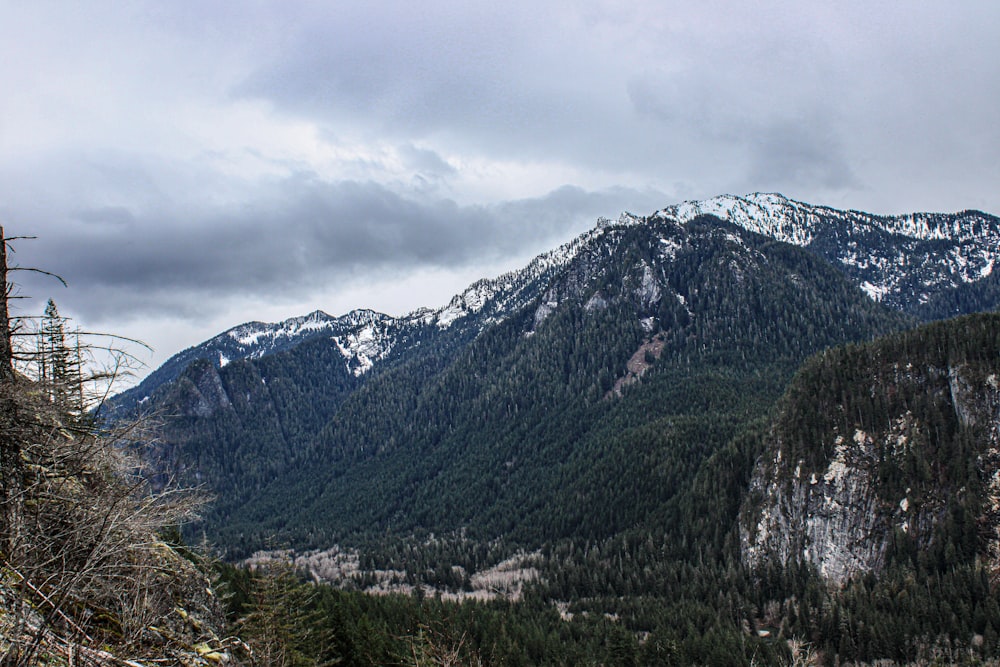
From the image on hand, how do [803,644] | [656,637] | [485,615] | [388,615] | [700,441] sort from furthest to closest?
[700,441] < [803,644] < [485,615] < [656,637] < [388,615]

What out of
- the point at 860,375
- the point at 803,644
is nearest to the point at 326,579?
the point at 803,644

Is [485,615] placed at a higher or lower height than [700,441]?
lower

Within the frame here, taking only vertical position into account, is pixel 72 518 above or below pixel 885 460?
below

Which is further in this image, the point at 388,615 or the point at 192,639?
the point at 388,615

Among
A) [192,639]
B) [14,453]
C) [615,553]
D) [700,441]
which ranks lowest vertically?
[615,553]

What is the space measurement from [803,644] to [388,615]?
74.1 m

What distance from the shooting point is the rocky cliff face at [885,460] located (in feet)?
384

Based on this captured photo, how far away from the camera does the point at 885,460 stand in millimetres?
127938

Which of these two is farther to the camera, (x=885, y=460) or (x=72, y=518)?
(x=885, y=460)

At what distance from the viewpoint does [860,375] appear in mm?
143500

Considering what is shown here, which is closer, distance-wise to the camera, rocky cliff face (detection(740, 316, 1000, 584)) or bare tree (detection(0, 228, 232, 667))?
bare tree (detection(0, 228, 232, 667))

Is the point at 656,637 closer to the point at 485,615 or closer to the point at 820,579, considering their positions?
the point at 485,615

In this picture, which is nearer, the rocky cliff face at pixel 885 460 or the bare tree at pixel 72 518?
the bare tree at pixel 72 518

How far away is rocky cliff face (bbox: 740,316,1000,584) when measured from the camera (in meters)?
117
